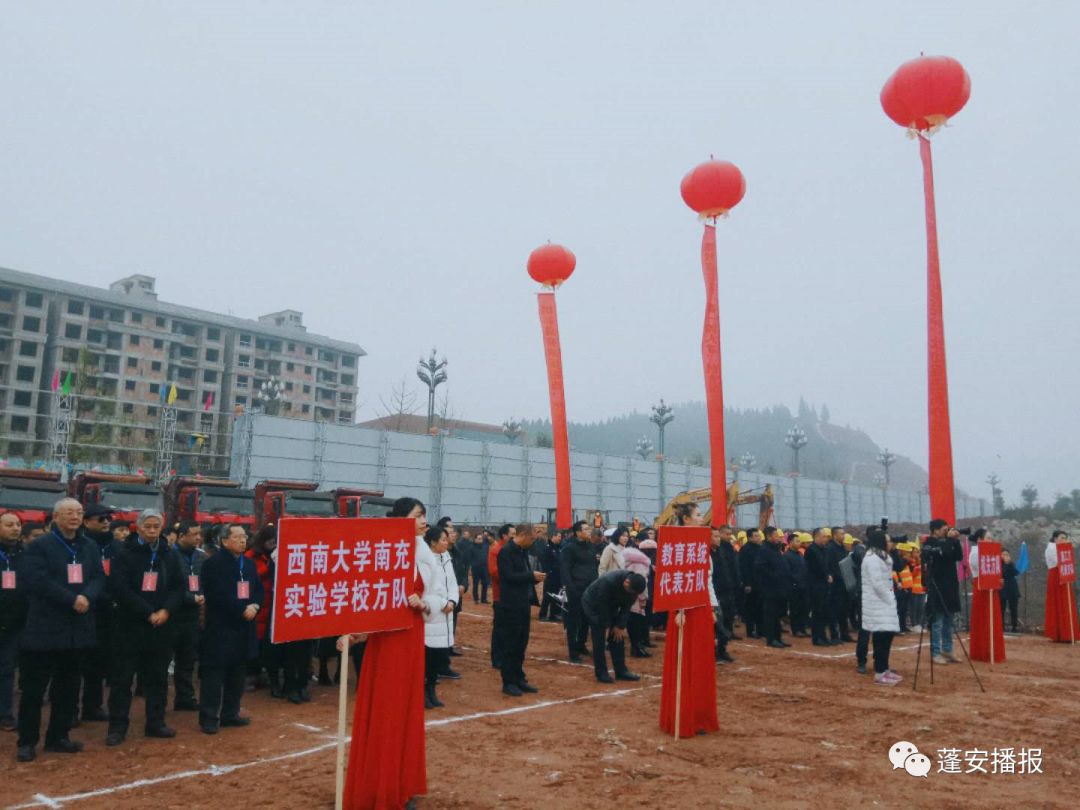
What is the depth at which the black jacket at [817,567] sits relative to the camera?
12281mm

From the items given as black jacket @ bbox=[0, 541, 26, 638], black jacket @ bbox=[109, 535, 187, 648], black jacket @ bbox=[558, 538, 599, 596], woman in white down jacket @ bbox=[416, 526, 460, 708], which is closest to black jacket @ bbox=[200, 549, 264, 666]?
black jacket @ bbox=[109, 535, 187, 648]

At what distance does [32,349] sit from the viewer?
174ft

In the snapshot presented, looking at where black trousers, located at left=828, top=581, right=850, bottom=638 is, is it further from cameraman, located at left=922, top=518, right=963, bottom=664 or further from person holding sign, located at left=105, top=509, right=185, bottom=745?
person holding sign, located at left=105, top=509, right=185, bottom=745

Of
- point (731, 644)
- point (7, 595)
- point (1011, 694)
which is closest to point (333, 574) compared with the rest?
point (7, 595)

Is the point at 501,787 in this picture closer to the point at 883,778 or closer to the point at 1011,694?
the point at 883,778

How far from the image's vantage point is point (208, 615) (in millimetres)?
6352

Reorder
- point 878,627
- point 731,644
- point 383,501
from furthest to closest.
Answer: point 383,501 → point 731,644 → point 878,627

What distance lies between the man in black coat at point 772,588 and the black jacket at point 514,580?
5136mm

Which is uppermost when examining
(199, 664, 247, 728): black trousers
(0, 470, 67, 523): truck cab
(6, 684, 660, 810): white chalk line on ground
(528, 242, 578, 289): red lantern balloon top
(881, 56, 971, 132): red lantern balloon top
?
(881, 56, 971, 132): red lantern balloon top

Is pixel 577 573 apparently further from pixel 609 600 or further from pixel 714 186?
pixel 714 186

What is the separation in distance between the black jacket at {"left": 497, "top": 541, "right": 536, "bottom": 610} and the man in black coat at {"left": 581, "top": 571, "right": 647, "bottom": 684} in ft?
2.16

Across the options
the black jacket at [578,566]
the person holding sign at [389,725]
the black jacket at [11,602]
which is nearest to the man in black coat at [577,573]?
the black jacket at [578,566]

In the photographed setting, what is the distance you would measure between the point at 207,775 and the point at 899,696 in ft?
20.9

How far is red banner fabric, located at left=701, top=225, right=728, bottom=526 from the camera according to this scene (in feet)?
57.8
